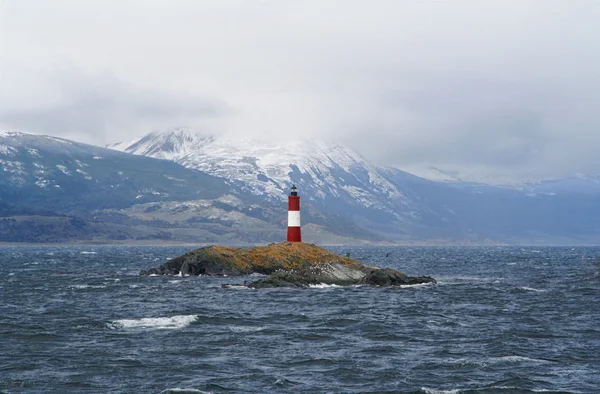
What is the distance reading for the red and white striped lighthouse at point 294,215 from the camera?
120500 mm

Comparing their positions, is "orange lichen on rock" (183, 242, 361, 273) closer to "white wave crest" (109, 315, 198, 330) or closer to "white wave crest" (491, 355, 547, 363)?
"white wave crest" (109, 315, 198, 330)

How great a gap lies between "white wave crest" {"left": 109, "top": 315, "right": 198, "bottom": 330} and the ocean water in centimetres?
13

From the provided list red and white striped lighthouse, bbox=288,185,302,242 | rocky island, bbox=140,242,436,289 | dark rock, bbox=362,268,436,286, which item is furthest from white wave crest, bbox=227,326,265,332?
red and white striped lighthouse, bbox=288,185,302,242

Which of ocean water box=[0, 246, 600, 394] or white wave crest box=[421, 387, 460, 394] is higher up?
ocean water box=[0, 246, 600, 394]

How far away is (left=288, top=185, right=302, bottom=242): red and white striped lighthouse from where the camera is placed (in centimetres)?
12050

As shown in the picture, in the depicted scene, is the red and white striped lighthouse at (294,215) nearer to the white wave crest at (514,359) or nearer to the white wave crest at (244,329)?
the white wave crest at (244,329)

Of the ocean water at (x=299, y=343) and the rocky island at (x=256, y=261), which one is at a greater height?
the rocky island at (x=256, y=261)

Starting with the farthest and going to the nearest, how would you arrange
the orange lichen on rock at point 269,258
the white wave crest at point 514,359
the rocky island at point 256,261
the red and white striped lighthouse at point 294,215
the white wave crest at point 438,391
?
1. the red and white striped lighthouse at point 294,215
2. the orange lichen on rock at point 269,258
3. the rocky island at point 256,261
4. the white wave crest at point 514,359
5. the white wave crest at point 438,391

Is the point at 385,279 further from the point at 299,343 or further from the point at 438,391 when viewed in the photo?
the point at 438,391

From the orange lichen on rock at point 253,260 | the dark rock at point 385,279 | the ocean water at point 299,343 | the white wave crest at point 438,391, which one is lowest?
the white wave crest at point 438,391

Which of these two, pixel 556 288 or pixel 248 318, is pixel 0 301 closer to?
pixel 248 318

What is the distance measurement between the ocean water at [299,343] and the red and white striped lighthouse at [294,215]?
124ft

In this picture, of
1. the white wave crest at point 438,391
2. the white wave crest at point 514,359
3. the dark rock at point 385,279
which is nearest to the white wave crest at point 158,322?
the white wave crest at point 514,359

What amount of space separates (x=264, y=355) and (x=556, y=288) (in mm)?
60536
